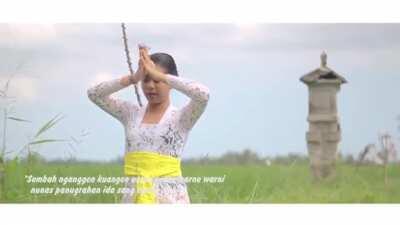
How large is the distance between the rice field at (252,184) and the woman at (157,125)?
109 millimetres

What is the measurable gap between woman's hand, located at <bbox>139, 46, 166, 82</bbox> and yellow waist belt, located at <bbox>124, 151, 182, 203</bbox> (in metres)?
0.47

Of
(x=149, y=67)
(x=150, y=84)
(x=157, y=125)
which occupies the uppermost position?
(x=149, y=67)

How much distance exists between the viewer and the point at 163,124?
823 centimetres

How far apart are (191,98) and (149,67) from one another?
32 centimetres

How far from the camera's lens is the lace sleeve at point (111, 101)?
8258mm

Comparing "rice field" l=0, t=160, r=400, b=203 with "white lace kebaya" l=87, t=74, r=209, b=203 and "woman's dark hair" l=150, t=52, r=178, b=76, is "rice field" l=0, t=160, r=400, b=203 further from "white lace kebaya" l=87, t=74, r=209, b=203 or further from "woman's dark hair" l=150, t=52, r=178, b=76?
"woman's dark hair" l=150, t=52, r=178, b=76

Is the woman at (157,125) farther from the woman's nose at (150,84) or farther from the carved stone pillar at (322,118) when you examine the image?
the carved stone pillar at (322,118)

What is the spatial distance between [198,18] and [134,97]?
0.63 metres

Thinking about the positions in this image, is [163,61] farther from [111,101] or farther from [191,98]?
[111,101]

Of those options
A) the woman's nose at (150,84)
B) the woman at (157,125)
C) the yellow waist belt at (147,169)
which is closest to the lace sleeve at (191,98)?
the woman at (157,125)

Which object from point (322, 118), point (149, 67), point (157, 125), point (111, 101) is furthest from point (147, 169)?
point (322, 118)

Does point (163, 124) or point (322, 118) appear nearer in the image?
point (163, 124)

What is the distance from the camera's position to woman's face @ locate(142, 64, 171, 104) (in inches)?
324
